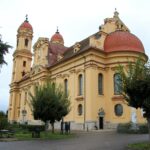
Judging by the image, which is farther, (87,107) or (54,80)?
(54,80)

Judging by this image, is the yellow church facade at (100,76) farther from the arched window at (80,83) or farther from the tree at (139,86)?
the tree at (139,86)

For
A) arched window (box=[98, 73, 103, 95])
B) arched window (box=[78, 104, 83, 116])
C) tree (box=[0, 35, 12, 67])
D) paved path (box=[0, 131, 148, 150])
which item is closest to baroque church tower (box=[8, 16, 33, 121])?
arched window (box=[78, 104, 83, 116])

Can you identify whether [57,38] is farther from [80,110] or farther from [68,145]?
[68,145]

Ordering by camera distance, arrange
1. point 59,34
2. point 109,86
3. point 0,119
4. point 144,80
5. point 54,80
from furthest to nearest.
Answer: point 59,34 → point 54,80 → point 109,86 → point 0,119 → point 144,80

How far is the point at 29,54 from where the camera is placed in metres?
71.8

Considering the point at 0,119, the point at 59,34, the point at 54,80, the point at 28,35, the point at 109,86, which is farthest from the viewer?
the point at 59,34

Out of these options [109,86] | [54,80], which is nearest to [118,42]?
[109,86]

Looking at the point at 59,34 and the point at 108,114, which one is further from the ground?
the point at 59,34

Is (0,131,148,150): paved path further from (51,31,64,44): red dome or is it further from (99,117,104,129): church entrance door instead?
(51,31,64,44): red dome

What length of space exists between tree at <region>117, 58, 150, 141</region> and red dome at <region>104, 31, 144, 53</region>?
25537mm

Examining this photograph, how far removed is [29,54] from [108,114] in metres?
36.6

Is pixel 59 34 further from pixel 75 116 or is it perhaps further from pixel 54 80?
pixel 75 116

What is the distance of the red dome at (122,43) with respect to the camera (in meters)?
43.2

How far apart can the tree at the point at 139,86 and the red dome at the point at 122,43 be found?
25537mm
